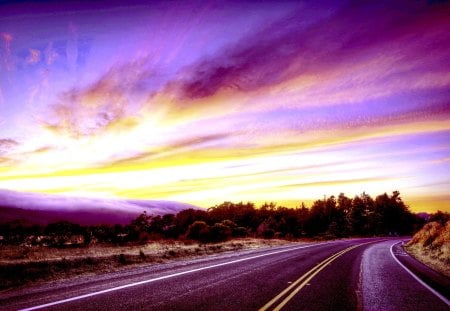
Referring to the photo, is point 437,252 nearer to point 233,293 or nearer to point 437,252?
point 437,252

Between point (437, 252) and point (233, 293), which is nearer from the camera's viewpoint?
point (233, 293)

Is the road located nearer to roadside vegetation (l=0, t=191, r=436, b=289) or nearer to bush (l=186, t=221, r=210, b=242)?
roadside vegetation (l=0, t=191, r=436, b=289)

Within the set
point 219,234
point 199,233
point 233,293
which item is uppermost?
point 199,233

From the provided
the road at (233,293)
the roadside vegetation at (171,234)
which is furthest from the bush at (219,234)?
the road at (233,293)

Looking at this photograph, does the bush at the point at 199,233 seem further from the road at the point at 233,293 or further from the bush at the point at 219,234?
the road at the point at 233,293

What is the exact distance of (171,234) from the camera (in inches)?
2815

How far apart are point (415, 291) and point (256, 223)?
369 ft

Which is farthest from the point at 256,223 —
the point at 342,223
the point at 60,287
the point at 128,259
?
the point at 60,287

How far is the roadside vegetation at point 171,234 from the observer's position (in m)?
16.3

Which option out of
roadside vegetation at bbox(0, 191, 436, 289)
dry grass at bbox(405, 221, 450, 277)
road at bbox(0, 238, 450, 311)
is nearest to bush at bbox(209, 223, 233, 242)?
roadside vegetation at bbox(0, 191, 436, 289)

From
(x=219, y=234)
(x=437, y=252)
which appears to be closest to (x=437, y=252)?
(x=437, y=252)

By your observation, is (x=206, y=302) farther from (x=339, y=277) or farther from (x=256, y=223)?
(x=256, y=223)

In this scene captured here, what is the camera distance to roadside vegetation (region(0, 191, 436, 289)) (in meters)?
16.3

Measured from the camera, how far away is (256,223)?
12175 cm
